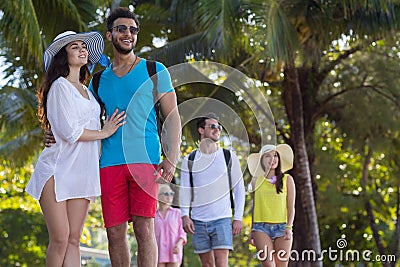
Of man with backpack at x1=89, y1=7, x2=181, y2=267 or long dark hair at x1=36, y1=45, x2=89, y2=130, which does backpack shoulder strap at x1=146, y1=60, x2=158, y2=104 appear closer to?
man with backpack at x1=89, y1=7, x2=181, y2=267

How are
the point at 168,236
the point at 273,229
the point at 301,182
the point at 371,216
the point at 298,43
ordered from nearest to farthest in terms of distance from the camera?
1. the point at 273,229
2. the point at 168,236
3. the point at 298,43
4. the point at 301,182
5. the point at 371,216

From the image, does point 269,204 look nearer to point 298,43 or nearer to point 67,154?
point 67,154

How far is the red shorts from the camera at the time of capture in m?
5.48

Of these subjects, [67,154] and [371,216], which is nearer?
[67,154]

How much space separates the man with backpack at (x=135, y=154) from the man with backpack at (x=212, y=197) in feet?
7.71

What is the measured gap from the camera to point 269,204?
8742mm

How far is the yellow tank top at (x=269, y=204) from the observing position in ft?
28.6

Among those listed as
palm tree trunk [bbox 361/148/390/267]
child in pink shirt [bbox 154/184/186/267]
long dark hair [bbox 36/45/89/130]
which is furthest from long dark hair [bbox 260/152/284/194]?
palm tree trunk [bbox 361/148/390/267]

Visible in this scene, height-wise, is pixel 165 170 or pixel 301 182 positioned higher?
pixel 301 182

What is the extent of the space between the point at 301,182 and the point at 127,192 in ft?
35.8

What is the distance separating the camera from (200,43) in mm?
13359

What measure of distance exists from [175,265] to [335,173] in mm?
11417

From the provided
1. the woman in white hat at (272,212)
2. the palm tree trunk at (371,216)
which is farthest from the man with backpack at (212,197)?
the palm tree trunk at (371,216)

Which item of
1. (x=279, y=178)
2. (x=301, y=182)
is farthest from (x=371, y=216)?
(x=279, y=178)
